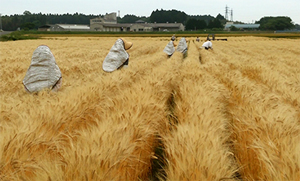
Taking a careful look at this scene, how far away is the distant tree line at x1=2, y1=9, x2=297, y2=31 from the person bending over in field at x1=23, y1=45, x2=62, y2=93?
92.2 m

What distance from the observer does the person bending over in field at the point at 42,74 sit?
5602mm

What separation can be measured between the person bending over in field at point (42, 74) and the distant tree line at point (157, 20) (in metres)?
92.2

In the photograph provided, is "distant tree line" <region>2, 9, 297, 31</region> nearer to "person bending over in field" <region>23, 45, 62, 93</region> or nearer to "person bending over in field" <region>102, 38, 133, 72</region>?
"person bending over in field" <region>102, 38, 133, 72</region>

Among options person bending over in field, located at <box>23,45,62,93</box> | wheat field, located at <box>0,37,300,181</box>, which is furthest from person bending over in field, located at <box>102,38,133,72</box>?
wheat field, located at <box>0,37,300,181</box>

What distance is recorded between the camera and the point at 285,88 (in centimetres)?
479

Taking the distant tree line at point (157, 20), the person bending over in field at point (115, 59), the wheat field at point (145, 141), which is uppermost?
the distant tree line at point (157, 20)

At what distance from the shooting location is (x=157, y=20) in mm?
138875

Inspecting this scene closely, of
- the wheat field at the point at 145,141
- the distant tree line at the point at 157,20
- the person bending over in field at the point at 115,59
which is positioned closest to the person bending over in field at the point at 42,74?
the wheat field at the point at 145,141

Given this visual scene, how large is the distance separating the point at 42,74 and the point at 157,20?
138069 millimetres

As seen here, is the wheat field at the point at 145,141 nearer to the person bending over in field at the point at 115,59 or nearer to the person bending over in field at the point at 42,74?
the person bending over in field at the point at 42,74

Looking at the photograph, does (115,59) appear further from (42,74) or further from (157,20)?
(157,20)

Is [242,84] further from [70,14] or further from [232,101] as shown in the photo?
[70,14]

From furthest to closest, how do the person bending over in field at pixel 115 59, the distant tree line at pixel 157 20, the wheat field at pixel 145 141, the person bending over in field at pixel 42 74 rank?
the distant tree line at pixel 157 20, the person bending over in field at pixel 115 59, the person bending over in field at pixel 42 74, the wheat field at pixel 145 141

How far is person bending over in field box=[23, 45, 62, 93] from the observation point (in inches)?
221
